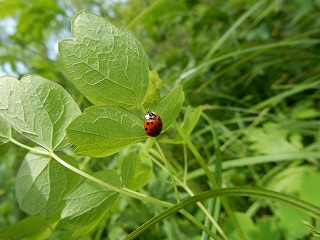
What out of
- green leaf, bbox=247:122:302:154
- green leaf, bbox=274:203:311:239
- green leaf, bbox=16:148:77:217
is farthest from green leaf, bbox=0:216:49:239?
green leaf, bbox=247:122:302:154

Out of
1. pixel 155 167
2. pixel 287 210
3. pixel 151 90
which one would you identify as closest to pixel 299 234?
pixel 287 210

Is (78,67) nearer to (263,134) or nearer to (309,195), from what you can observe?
(309,195)

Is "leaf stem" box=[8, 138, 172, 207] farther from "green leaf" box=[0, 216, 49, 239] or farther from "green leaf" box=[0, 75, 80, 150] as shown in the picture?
"green leaf" box=[0, 216, 49, 239]

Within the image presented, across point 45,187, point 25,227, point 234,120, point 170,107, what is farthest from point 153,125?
point 234,120

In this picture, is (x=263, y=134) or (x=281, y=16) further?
(x=281, y=16)

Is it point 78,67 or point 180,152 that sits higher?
point 180,152

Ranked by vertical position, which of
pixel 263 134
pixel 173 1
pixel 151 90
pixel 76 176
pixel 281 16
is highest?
pixel 281 16

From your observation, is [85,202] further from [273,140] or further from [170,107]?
[273,140]
